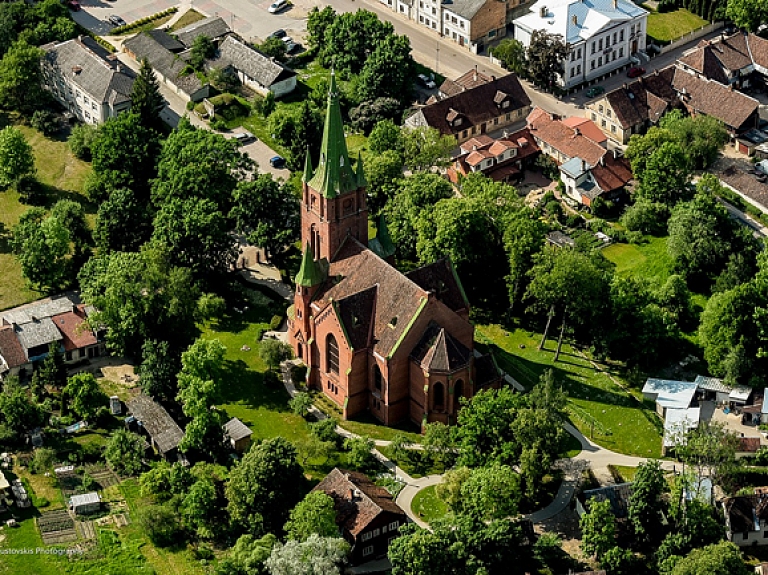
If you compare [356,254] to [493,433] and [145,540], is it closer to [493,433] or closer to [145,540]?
[493,433]

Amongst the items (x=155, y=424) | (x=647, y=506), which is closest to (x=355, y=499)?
(x=155, y=424)

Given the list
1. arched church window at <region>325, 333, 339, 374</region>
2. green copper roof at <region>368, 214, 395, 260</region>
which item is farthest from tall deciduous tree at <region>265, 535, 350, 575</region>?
green copper roof at <region>368, 214, 395, 260</region>

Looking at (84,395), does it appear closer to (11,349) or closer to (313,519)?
(11,349)

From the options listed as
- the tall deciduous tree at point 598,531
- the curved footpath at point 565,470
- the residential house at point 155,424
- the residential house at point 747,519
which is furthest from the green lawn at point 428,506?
the residential house at point 747,519

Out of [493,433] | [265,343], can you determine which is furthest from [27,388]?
[493,433]

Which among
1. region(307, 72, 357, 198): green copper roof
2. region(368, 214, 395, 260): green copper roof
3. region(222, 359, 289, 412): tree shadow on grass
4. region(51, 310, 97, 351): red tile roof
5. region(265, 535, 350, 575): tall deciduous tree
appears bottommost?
region(222, 359, 289, 412): tree shadow on grass

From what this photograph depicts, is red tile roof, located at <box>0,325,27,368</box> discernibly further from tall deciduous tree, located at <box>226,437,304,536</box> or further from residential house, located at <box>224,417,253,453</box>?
tall deciduous tree, located at <box>226,437,304,536</box>

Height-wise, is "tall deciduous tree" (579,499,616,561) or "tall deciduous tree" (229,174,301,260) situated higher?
"tall deciduous tree" (229,174,301,260)

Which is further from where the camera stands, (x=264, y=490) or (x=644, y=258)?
(x=644, y=258)
